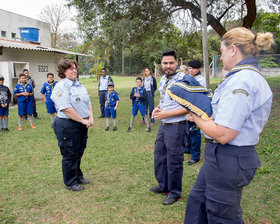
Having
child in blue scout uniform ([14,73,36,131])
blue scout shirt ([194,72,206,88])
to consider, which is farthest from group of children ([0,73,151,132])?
blue scout shirt ([194,72,206,88])

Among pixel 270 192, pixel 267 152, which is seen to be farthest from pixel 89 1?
pixel 270 192

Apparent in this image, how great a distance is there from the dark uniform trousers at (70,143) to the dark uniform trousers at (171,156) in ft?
4.05

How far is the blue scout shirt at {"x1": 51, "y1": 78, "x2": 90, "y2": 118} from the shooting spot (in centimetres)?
343

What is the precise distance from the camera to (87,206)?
3.40 metres

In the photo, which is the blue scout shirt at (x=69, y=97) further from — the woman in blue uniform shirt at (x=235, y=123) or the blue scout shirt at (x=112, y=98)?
the blue scout shirt at (x=112, y=98)

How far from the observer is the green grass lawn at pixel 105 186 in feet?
10.3

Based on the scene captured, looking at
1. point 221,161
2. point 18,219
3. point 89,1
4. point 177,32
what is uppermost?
point 89,1

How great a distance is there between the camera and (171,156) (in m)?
3.25

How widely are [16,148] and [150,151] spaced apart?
3.38 m

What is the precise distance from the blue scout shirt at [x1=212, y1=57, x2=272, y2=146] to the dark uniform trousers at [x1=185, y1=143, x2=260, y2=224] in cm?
9

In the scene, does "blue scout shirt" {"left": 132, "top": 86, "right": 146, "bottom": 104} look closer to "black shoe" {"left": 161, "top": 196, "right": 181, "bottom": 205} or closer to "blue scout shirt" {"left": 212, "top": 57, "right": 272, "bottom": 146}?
"black shoe" {"left": 161, "top": 196, "right": 181, "bottom": 205}

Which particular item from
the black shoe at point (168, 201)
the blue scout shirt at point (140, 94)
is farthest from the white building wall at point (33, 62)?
the black shoe at point (168, 201)

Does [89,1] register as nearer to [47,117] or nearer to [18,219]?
[47,117]

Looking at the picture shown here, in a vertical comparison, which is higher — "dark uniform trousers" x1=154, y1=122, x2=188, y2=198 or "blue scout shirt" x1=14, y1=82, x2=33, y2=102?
"blue scout shirt" x1=14, y1=82, x2=33, y2=102
